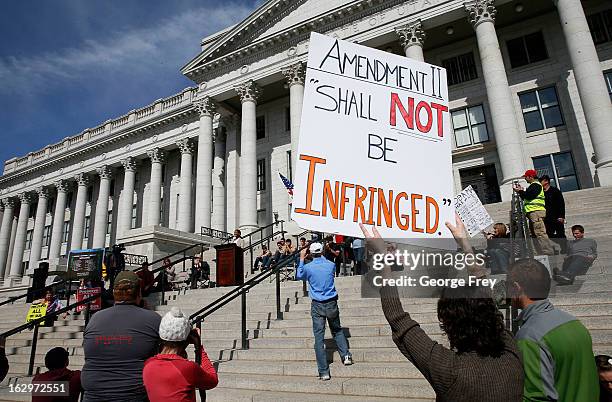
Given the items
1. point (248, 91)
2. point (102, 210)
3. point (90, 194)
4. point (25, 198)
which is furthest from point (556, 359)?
point (25, 198)

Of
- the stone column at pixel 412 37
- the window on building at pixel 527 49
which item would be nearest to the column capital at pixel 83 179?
the stone column at pixel 412 37

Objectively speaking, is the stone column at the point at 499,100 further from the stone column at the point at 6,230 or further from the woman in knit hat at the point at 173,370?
the stone column at the point at 6,230

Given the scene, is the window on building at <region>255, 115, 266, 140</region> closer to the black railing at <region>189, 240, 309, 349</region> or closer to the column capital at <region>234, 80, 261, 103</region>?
the column capital at <region>234, 80, 261, 103</region>

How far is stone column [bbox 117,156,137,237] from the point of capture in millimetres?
33562

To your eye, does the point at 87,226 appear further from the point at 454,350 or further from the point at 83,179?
the point at 454,350

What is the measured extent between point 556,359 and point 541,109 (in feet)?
75.3

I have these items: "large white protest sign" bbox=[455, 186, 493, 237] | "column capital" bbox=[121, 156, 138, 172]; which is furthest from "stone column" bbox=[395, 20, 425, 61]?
"column capital" bbox=[121, 156, 138, 172]

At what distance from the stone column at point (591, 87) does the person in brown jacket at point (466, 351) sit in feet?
56.5

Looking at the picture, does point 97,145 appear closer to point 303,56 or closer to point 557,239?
point 303,56

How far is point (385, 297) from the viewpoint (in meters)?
2.02

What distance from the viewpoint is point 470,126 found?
22.5m

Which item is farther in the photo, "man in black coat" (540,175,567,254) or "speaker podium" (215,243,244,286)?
"speaker podium" (215,243,244,286)

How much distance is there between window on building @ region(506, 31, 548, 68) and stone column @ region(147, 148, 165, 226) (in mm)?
28051

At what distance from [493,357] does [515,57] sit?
82.7 feet
